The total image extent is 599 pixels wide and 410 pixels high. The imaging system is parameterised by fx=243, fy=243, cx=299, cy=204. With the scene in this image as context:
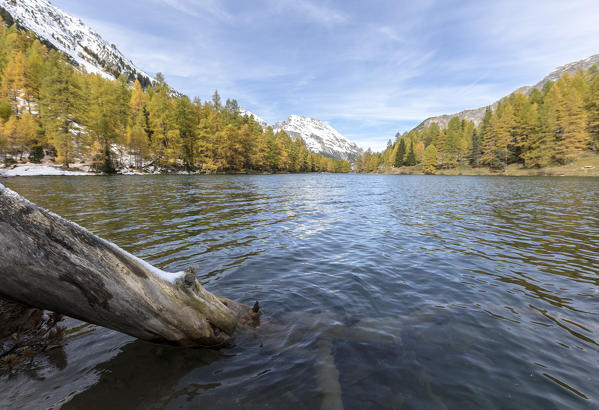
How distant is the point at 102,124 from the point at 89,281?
192ft

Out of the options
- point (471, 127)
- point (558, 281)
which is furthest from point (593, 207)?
point (471, 127)

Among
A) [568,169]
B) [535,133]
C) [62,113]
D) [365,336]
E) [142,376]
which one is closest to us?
[142,376]

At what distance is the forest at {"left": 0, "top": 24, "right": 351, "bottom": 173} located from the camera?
43656 millimetres

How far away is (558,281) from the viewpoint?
21.0ft

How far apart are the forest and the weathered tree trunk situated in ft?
182

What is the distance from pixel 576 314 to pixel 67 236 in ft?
27.9

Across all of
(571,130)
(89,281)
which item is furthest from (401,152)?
(89,281)

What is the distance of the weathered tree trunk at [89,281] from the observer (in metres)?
2.25

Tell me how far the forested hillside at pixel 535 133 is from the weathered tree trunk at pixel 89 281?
276 ft

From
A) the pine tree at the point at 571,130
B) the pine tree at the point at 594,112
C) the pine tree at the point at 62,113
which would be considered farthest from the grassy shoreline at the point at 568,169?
the pine tree at the point at 62,113

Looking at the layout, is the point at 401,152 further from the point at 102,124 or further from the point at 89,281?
the point at 89,281

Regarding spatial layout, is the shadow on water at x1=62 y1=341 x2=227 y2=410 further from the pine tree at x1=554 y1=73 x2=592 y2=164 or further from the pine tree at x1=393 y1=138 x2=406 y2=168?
the pine tree at x1=393 y1=138 x2=406 y2=168

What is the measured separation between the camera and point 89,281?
101 inches

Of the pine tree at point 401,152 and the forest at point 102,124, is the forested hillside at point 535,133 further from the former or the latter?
the forest at point 102,124
